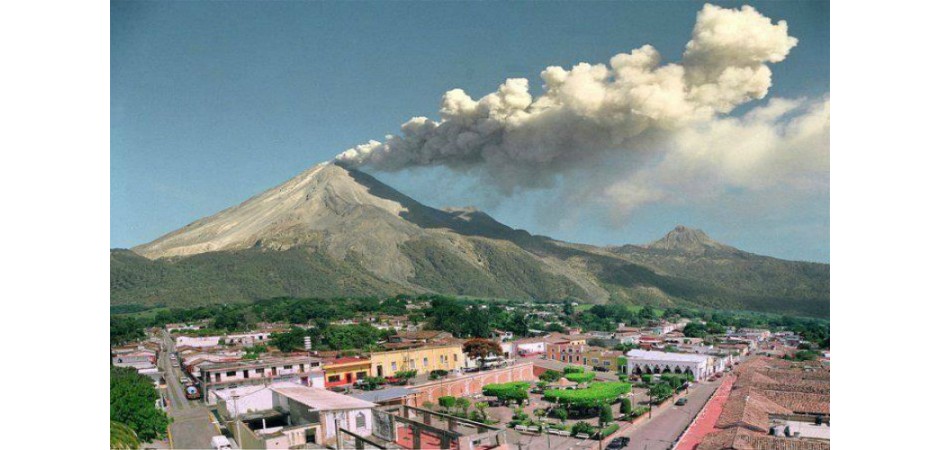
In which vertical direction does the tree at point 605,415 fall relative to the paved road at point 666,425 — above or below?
above

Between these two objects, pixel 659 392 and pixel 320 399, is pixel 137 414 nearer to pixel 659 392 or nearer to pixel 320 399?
pixel 320 399

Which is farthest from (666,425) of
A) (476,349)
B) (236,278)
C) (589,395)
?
(236,278)

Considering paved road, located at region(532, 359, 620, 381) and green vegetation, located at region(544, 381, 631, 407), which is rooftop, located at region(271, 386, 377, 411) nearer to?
green vegetation, located at region(544, 381, 631, 407)

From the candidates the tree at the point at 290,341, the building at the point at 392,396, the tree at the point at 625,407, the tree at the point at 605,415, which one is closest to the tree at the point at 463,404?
the building at the point at 392,396

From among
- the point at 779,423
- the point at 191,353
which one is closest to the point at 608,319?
the point at 191,353

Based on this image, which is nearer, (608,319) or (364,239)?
(608,319)

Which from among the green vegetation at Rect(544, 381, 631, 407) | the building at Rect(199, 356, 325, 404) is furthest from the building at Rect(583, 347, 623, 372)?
the building at Rect(199, 356, 325, 404)

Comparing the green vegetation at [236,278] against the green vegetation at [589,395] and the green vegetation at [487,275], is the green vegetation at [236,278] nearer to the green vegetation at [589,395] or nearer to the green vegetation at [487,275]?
the green vegetation at [487,275]

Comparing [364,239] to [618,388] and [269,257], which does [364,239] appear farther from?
[618,388]
